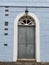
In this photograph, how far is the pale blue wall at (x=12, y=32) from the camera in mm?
10836

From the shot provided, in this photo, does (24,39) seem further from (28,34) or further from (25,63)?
(25,63)

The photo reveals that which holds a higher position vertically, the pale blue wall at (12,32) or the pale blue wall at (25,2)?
the pale blue wall at (25,2)

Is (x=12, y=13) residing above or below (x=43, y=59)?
above

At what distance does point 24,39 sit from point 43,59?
1.36 metres

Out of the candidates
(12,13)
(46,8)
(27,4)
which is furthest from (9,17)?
(46,8)

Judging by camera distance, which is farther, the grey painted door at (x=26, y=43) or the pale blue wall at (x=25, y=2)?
the grey painted door at (x=26, y=43)

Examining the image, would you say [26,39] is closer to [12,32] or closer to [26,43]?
[26,43]

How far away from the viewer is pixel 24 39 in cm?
1118

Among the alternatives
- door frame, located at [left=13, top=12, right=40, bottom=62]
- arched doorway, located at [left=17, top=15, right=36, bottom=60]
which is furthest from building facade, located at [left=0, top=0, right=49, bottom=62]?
arched doorway, located at [left=17, top=15, right=36, bottom=60]

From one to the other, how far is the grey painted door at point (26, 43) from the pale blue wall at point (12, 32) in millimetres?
479

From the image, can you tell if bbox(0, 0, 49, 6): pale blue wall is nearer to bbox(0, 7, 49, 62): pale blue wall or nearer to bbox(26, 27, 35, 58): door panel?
bbox(0, 7, 49, 62): pale blue wall

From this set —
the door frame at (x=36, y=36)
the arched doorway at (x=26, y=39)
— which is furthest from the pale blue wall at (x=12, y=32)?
the arched doorway at (x=26, y=39)

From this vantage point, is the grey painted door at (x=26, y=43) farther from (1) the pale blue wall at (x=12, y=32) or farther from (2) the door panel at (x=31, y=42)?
(1) the pale blue wall at (x=12, y=32)

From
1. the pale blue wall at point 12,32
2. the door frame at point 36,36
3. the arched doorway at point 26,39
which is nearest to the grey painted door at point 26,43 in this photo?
the arched doorway at point 26,39
